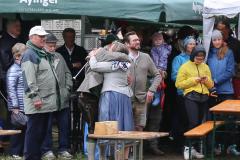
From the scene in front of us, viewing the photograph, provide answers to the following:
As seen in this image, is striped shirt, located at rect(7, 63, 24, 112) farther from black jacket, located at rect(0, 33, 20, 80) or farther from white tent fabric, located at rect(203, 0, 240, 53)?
white tent fabric, located at rect(203, 0, 240, 53)

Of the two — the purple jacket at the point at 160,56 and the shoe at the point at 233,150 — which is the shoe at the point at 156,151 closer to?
the shoe at the point at 233,150

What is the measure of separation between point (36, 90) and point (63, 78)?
1068mm

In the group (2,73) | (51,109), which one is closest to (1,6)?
(2,73)

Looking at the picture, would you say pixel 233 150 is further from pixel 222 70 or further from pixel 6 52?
pixel 6 52

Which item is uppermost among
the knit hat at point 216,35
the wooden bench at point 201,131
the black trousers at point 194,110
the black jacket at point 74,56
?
the knit hat at point 216,35

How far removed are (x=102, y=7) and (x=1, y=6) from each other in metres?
1.50

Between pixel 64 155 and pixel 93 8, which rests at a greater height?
pixel 93 8

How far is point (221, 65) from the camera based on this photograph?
1066 cm

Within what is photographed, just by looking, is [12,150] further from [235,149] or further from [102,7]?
[235,149]

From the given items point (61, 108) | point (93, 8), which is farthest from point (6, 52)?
point (93, 8)

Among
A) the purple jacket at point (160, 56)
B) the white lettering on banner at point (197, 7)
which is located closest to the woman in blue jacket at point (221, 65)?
the white lettering on banner at point (197, 7)

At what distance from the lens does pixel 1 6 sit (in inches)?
402

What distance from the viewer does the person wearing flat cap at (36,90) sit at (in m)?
9.38

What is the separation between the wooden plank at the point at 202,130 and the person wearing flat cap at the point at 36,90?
6.49 feet
